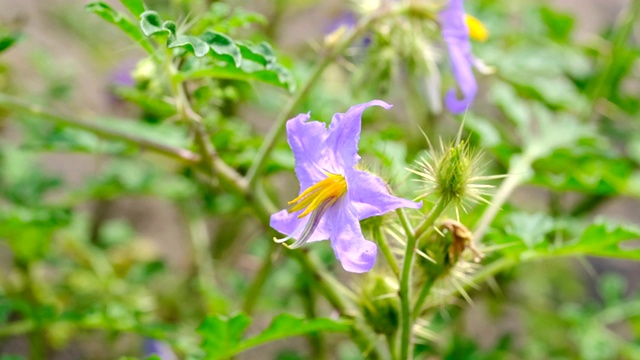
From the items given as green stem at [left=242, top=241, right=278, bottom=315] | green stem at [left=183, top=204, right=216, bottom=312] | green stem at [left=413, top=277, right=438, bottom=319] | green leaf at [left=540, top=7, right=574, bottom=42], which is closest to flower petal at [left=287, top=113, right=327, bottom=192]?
green stem at [left=413, top=277, right=438, bottom=319]

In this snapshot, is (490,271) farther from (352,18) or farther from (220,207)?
(352,18)

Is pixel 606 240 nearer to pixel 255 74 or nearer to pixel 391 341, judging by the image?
pixel 391 341

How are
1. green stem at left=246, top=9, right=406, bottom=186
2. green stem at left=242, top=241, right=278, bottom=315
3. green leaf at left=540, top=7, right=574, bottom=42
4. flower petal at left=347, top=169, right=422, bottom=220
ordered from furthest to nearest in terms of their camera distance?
green leaf at left=540, top=7, right=574, bottom=42
green stem at left=242, top=241, right=278, bottom=315
green stem at left=246, top=9, right=406, bottom=186
flower petal at left=347, top=169, right=422, bottom=220

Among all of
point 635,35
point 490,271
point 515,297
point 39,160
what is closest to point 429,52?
point 490,271

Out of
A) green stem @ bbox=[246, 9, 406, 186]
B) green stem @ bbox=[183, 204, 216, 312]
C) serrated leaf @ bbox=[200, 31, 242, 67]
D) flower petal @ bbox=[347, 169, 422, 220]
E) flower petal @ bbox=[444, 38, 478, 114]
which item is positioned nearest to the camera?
flower petal @ bbox=[347, 169, 422, 220]

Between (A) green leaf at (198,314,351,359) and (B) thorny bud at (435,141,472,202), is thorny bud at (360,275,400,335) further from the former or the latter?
(B) thorny bud at (435,141,472,202)

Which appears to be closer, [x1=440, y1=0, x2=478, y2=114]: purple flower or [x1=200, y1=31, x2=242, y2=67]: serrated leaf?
[x1=200, y1=31, x2=242, y2=67]: serrated leaf

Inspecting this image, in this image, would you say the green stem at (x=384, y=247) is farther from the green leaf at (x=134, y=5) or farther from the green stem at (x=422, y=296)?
the green leaf at (x=134, y=5)
